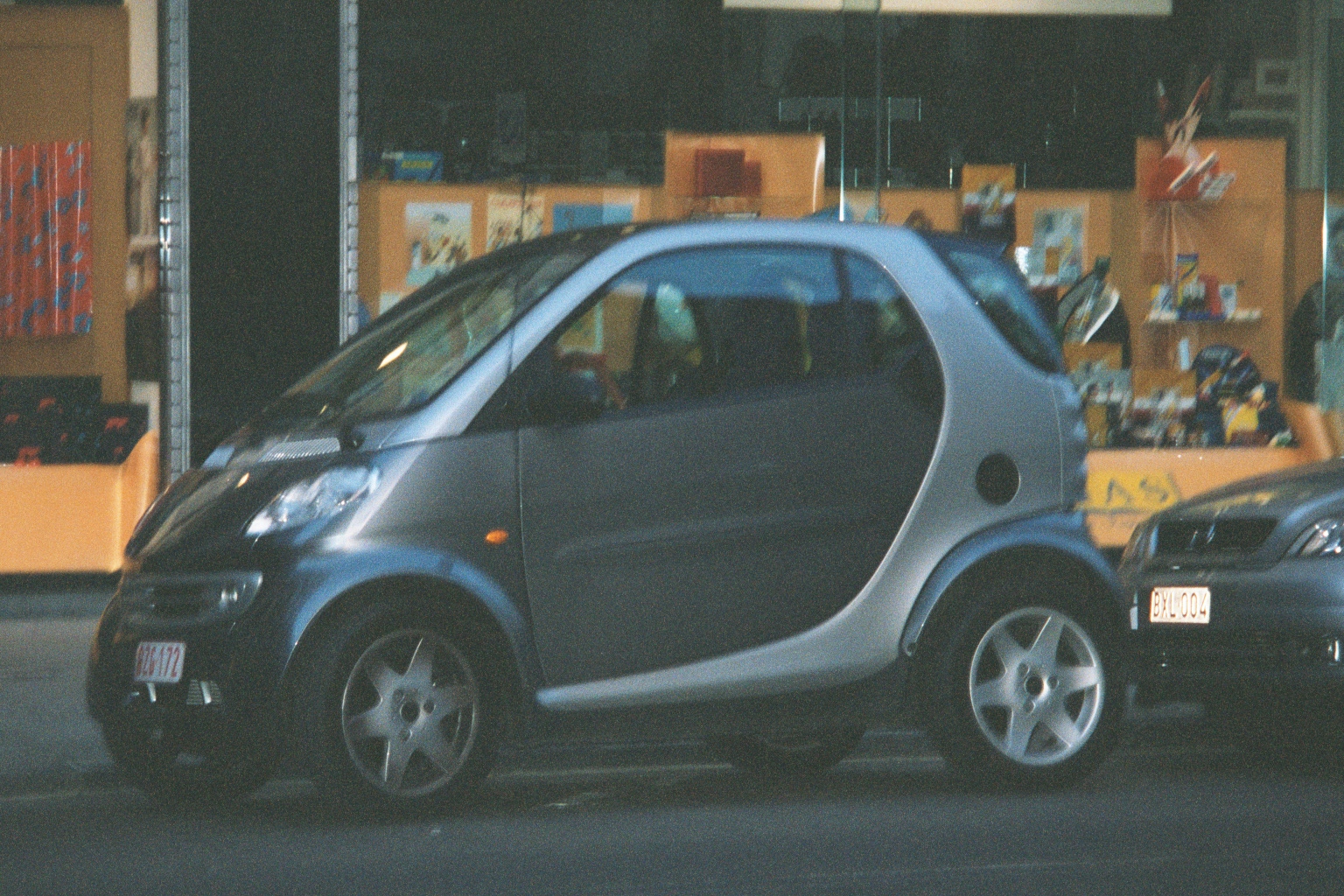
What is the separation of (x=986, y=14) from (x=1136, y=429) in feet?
8.73

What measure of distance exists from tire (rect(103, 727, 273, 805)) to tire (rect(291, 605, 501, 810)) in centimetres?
74

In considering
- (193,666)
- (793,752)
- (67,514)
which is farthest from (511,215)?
(193,666)

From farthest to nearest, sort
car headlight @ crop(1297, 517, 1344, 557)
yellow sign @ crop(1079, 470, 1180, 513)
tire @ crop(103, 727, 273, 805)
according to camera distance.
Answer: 1. yellow sign @ crop(1079, 470, 1180, 513)
2. car headlight @ crop(1297, 517, 1344, 557)
3. tire @ crop(103, 727, 273, 805)

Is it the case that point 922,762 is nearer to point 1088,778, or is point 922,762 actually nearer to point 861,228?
point 1088,778

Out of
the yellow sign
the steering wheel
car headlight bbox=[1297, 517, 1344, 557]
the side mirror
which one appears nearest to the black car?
car headlight bbox=[1297, 517, 1344, 557]

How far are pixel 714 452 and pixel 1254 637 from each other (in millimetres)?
2129

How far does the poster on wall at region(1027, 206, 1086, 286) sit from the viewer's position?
43.7 ft

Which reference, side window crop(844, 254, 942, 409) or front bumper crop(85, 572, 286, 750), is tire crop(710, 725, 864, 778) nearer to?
side window crop(844, 254, 942, 409)

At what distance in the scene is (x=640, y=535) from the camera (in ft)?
22.2

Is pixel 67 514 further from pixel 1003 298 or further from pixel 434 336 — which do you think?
pixel 1003 298

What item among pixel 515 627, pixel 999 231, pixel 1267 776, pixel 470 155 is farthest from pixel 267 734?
pixel 999 231

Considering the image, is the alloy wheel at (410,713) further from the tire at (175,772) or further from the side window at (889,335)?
the side window at (889,335)

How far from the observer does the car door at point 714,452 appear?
22.0 feet

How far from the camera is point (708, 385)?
689 cm
